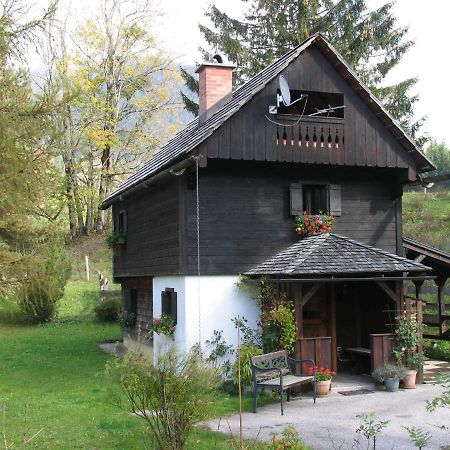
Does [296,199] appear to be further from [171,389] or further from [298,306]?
[171,389]

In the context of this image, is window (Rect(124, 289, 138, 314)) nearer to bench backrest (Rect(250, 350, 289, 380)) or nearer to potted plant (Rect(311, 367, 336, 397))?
bench backrest (Rect(250, 350, 289, 380))

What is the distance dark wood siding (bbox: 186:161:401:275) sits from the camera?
1386 centimetres

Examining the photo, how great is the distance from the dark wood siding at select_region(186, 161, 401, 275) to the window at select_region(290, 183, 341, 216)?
0.15 m

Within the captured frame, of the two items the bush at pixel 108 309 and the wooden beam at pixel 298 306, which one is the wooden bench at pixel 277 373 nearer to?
the wooden beam at pixel 298 306

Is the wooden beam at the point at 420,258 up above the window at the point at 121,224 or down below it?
below

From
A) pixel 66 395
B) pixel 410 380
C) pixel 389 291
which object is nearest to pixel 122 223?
pixel 66 395

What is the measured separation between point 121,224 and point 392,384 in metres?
10.3

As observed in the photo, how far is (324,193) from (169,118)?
961 inches

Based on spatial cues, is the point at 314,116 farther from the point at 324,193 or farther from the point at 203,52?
the point at 203,52

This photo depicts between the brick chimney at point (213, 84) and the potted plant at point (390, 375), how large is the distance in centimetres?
805

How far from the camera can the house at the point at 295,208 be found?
43.5 feet

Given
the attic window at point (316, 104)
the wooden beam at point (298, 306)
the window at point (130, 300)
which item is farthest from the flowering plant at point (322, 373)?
the window at point (130, 300)

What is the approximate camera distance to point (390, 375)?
41.0ft

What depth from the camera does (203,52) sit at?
33062 mm
